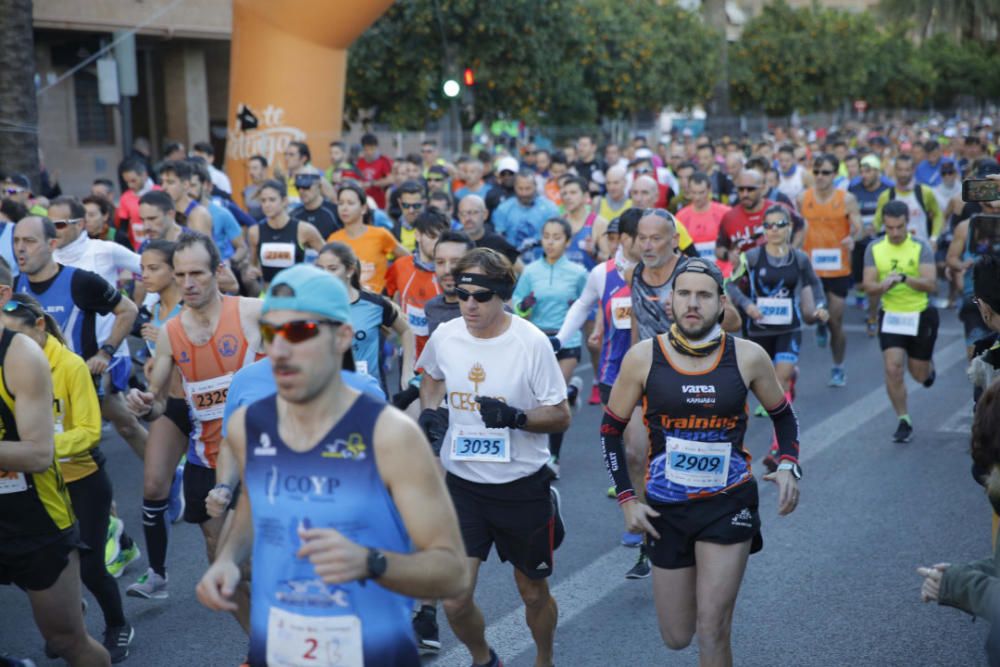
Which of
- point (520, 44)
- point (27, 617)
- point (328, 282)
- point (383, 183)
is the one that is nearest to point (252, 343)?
point (27, 617)

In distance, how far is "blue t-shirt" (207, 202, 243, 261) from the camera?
1046cm

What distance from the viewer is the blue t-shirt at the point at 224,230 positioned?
34.3 ft

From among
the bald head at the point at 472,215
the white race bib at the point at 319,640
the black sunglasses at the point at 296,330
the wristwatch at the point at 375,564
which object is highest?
the black sunglasses at the point at 296,330

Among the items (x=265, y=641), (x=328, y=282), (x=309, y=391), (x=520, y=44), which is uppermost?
(x=520, y=44)

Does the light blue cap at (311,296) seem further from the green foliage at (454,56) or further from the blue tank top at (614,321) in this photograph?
the green foliage at (454,56)

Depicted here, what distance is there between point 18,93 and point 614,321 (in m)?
8.90

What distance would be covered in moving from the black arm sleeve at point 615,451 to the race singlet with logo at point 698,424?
0.15 m

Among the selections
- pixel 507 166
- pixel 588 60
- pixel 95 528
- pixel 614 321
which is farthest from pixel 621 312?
pixel 588 60

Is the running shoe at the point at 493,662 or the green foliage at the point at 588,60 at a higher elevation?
the green foliage at the point at 588,60

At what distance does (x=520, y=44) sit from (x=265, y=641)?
23342 mm

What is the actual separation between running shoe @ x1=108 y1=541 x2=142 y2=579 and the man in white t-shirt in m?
2.41

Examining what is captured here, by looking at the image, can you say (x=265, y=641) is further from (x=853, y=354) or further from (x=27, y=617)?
(x=853, y=354)

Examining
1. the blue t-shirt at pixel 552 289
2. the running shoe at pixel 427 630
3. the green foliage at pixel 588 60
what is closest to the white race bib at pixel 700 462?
the running shoe at pixel 427 630

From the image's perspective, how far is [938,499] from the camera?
25.5ft
